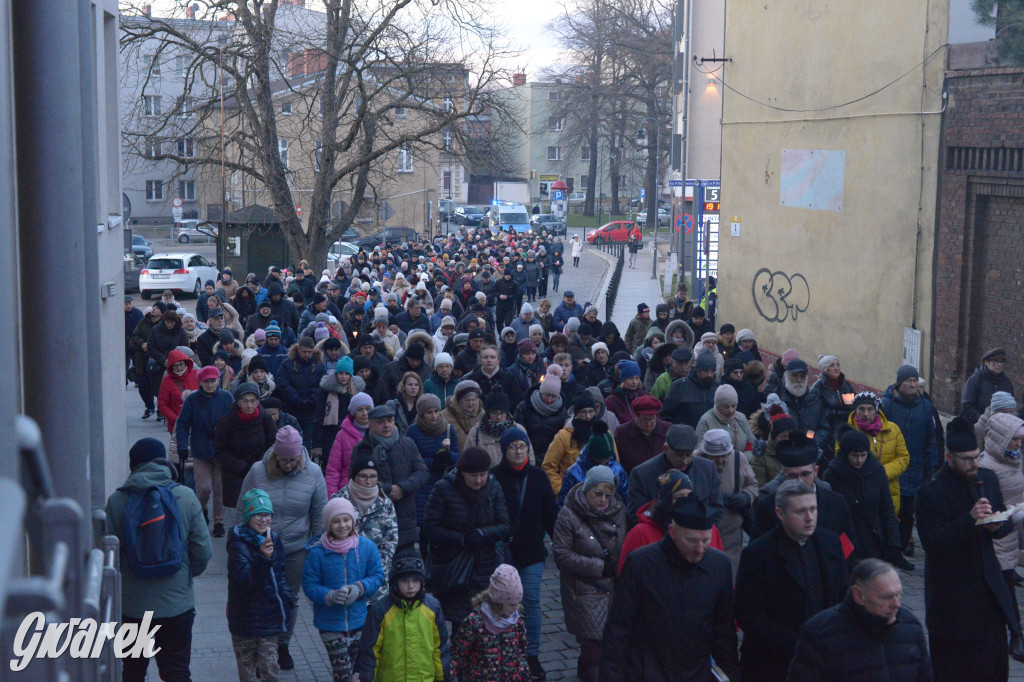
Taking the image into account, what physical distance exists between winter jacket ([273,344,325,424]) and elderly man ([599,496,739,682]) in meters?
6.48

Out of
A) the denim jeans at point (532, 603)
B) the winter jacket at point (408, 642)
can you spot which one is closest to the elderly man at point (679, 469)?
the denim jeans at point (532, 603)

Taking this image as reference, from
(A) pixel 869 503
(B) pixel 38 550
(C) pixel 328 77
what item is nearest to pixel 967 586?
(A) pixel 869 503

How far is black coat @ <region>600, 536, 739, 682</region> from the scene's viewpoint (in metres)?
5.16

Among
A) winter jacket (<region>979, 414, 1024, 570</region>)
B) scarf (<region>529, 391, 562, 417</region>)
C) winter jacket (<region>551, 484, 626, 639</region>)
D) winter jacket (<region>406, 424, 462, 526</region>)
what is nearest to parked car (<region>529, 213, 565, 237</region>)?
scarf (<region>529, 391, 562, 417</region>)

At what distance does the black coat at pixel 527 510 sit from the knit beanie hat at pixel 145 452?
2233mm

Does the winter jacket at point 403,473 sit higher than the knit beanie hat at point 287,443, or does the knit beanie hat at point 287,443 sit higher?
the knit beanie hat at point 287,443

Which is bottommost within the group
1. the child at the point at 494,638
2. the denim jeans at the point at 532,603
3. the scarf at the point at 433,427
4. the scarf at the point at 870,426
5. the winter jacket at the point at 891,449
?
the denim jeans at the point at 532,603

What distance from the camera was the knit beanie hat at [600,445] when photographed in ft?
25.0

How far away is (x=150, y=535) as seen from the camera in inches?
237

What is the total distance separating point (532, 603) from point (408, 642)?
66.3 inches

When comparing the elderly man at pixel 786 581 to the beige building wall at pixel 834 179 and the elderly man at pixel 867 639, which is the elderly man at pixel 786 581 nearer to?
the elderly man at pixel 867 639

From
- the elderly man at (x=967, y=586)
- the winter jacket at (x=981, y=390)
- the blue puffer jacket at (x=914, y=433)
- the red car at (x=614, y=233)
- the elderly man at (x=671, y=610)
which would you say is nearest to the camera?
the elderly man at (x=671, y=610)

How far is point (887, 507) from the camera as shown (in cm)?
738

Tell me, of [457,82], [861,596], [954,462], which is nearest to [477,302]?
[954,462]
